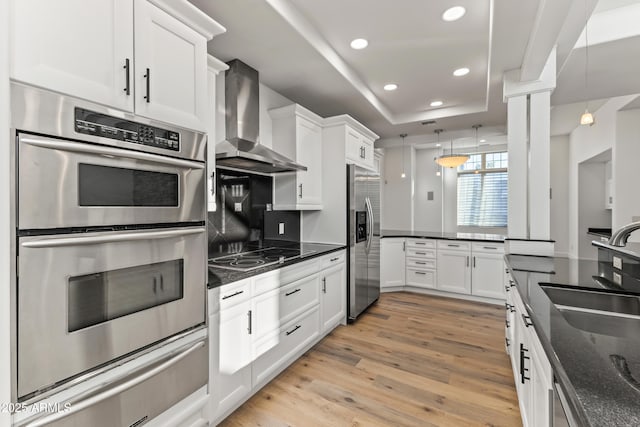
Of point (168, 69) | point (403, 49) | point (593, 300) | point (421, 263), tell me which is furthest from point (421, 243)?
point (168, 69)

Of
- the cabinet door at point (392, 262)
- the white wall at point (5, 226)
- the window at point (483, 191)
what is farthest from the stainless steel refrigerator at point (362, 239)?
the window at point (483, 191)

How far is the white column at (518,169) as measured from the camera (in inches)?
109

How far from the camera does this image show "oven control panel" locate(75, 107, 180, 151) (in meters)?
1.14

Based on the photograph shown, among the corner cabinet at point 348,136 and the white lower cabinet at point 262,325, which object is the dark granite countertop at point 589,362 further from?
the corner cabinet at point 348,136

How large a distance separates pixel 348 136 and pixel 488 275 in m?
2.68

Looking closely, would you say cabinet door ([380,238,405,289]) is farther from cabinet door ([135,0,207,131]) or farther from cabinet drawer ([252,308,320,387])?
cabinet door ([135,0,207,131])

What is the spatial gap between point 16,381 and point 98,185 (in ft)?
2.26

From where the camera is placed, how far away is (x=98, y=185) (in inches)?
46.4

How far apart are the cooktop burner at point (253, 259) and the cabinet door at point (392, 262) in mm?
2068

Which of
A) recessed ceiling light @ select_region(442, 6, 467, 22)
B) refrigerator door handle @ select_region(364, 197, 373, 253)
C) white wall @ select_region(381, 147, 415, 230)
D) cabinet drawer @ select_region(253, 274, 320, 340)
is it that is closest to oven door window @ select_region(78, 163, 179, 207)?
cabinet drawer @ select_region(253, 274, 320, 340)

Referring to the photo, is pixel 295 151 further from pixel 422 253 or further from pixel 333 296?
pixel 422 253

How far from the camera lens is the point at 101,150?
117cm

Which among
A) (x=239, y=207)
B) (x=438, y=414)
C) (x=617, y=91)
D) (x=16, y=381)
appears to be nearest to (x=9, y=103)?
(x=16, y=381)

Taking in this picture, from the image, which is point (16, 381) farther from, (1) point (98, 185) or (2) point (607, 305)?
(2) point (607, 305)
